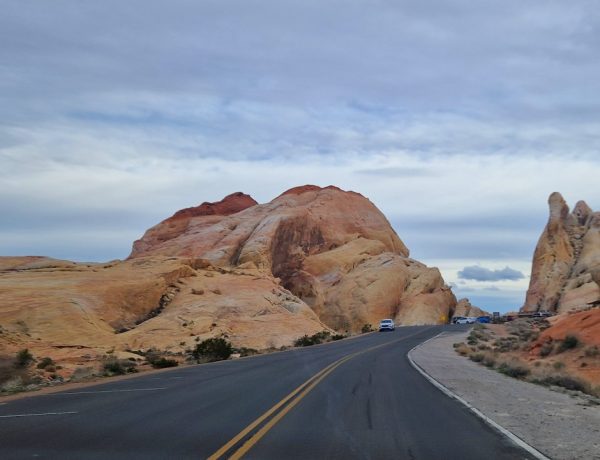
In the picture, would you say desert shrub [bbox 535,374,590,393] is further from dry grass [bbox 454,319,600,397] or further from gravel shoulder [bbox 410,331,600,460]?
gravel shoulder [bbox 410,331,600,460]

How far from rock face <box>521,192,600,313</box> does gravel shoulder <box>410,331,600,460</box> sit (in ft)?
236

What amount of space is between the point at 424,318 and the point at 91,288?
193 feet

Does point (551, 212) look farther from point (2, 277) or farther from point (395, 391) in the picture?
point (395, 391)

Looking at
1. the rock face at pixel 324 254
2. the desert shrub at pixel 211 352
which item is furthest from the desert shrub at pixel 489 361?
the rock face at pixel 324 254

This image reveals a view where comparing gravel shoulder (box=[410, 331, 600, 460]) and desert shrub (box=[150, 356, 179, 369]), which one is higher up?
gravel shoulder (box=[410, 331, 600, 460])

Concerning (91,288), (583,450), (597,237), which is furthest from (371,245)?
(583,450)

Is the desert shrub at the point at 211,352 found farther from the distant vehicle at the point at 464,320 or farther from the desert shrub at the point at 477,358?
the distant vehicle at the point at 464,320

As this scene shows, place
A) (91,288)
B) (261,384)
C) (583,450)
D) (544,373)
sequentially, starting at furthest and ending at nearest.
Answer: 1. (91,288)
2. (544,373)
3. (261,384)
4. (583,450)

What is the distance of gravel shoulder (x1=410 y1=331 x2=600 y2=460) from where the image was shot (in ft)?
31.8

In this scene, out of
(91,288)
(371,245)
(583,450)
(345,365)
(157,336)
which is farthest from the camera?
(371,245)

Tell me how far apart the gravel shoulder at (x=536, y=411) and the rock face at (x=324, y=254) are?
57382 millimetres

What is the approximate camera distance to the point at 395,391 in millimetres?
16672

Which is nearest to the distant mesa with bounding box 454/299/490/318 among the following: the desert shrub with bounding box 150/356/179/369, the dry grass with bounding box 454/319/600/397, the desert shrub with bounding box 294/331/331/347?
the desert shrub with bounding box 294/331/331/347

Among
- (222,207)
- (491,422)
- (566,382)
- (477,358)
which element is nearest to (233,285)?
(477,358)
